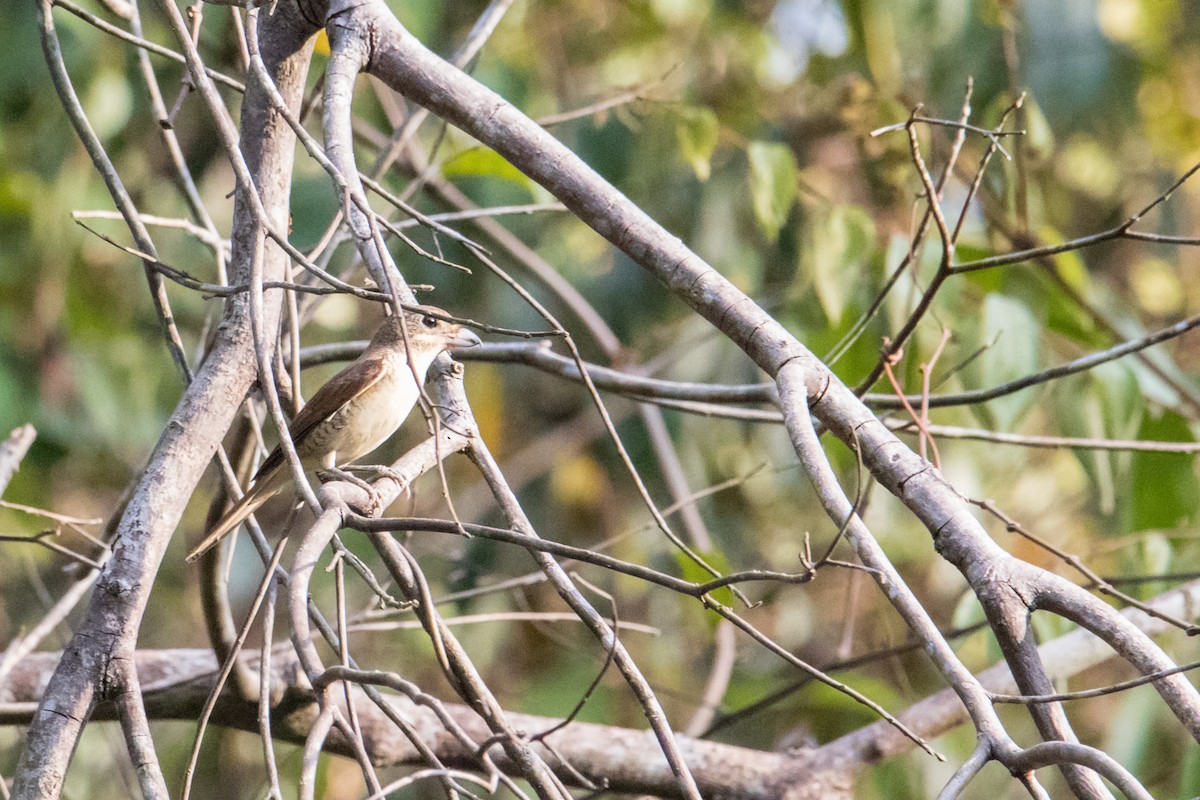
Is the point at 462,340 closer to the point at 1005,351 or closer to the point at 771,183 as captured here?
the point at 771,183

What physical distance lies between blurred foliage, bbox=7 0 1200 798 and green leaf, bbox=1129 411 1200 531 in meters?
0.01

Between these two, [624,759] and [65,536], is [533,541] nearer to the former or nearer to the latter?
[624,759]

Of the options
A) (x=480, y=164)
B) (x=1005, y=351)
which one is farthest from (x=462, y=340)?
(x=1005, y=351)

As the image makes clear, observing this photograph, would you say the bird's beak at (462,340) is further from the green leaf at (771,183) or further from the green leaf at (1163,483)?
the green leaf at (1163,483)

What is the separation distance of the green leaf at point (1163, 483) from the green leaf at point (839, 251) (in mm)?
1281

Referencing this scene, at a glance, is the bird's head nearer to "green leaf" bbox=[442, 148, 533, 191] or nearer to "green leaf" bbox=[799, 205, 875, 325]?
"green leaf" bbox=[442, 148, 533, 191]

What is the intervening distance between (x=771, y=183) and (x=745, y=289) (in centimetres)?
268

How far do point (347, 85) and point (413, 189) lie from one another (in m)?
1.61

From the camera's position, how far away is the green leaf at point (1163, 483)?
446 cm

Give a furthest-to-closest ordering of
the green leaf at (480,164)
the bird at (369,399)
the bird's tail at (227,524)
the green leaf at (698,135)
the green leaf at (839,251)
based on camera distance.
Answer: the green leaf at (698,135) < the green leaf at (839,251) < the bird at (369,399) < the green leaf at (480,164) < the bird's tail at (227,524)

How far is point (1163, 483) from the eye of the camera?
4.55m

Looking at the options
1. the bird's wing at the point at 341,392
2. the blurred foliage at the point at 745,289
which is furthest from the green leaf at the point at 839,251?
the bird's wing at the point at 341,392

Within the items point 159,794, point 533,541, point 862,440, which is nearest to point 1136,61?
point 862,440

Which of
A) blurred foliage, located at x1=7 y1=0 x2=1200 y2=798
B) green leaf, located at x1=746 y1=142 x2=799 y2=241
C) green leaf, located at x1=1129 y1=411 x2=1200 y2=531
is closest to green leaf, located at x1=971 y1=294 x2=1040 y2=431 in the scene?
blurred foliage, located at x1=7 y1=0 x2=1200 y2=798
